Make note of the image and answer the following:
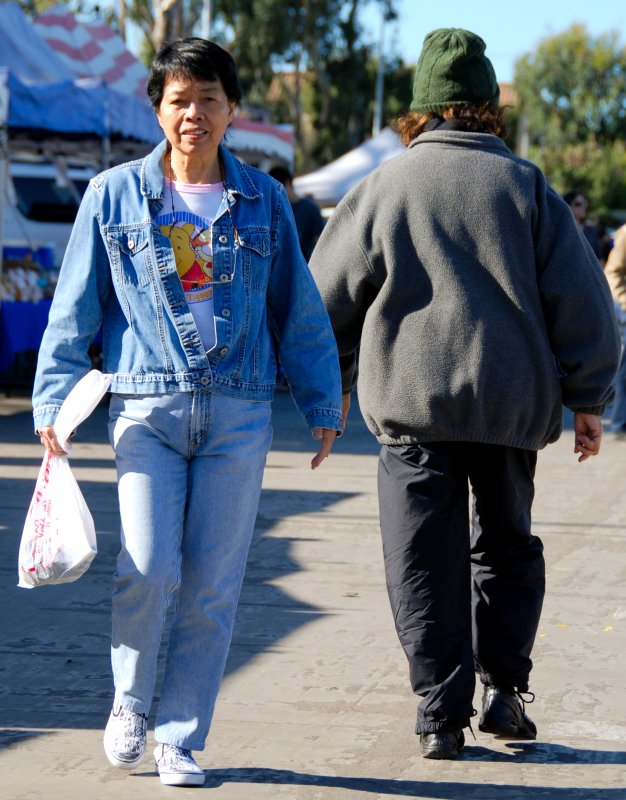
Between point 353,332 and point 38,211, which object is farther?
point 38,211

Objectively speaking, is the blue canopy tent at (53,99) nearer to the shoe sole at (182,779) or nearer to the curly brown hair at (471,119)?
the curly brown hair at (471,119)

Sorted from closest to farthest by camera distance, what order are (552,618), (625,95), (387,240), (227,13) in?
1. (387,240)
2. (552,618)
3. (227,13)
4. (625,95)

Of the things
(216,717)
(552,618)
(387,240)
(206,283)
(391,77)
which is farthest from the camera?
(391,77)

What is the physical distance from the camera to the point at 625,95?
65.8m

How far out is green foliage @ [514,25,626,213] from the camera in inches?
2501

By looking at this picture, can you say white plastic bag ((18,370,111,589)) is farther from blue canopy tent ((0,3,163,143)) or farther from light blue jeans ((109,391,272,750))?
blue canopy tent ((0,3,163,143))

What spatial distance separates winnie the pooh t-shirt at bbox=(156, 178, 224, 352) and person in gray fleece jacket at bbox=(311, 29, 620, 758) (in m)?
0.51

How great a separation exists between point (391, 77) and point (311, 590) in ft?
177

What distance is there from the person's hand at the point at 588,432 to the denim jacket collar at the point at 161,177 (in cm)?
112

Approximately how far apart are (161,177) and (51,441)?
70 cm

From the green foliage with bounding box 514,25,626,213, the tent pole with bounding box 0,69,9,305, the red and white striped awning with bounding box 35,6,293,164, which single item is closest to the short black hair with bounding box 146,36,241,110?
the tent pole with bounding box 0,69,9,305

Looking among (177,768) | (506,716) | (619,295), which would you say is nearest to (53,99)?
(619,295)

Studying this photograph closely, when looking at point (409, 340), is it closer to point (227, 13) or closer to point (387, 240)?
point (387, 240)

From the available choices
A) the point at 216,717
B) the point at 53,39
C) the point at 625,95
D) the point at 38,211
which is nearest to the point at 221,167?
the point at 216,717
